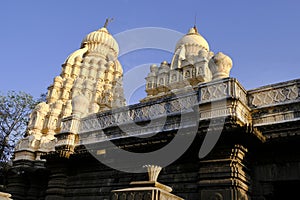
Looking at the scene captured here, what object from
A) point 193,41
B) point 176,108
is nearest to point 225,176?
point 176,108

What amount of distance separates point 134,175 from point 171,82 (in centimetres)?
1407

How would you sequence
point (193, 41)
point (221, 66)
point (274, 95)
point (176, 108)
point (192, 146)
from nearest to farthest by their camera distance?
1. point (192, 146)
2. point (274, 95)
3. point (221, 66)
4. point (176, 108)
5. point (193, 41)

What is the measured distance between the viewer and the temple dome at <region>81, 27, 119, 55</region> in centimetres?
3597

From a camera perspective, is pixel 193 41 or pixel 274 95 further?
pixel 193 41

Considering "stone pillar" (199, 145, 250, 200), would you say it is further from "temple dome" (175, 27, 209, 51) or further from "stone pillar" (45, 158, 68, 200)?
"temple dome" (175, 27, 209, 51)

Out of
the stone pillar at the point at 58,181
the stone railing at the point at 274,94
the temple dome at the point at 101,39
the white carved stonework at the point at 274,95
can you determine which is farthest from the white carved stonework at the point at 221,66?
the temple dome at the point at 101,39

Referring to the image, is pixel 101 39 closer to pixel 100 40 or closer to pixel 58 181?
pixel 100 40

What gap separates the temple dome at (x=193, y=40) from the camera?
2747cm

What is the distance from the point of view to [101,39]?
36.0 meters

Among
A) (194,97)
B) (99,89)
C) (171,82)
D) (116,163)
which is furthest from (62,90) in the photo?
(194,97)

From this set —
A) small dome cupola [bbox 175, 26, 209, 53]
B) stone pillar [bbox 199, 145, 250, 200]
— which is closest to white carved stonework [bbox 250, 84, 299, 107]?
stone pillar [bbox 199, 145, 250, 200]

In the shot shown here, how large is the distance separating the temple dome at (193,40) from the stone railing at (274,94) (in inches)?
723

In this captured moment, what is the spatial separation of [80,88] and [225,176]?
2388 centimetres

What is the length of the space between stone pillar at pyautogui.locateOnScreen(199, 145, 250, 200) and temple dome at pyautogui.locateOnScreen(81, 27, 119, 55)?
2980 centimetres
